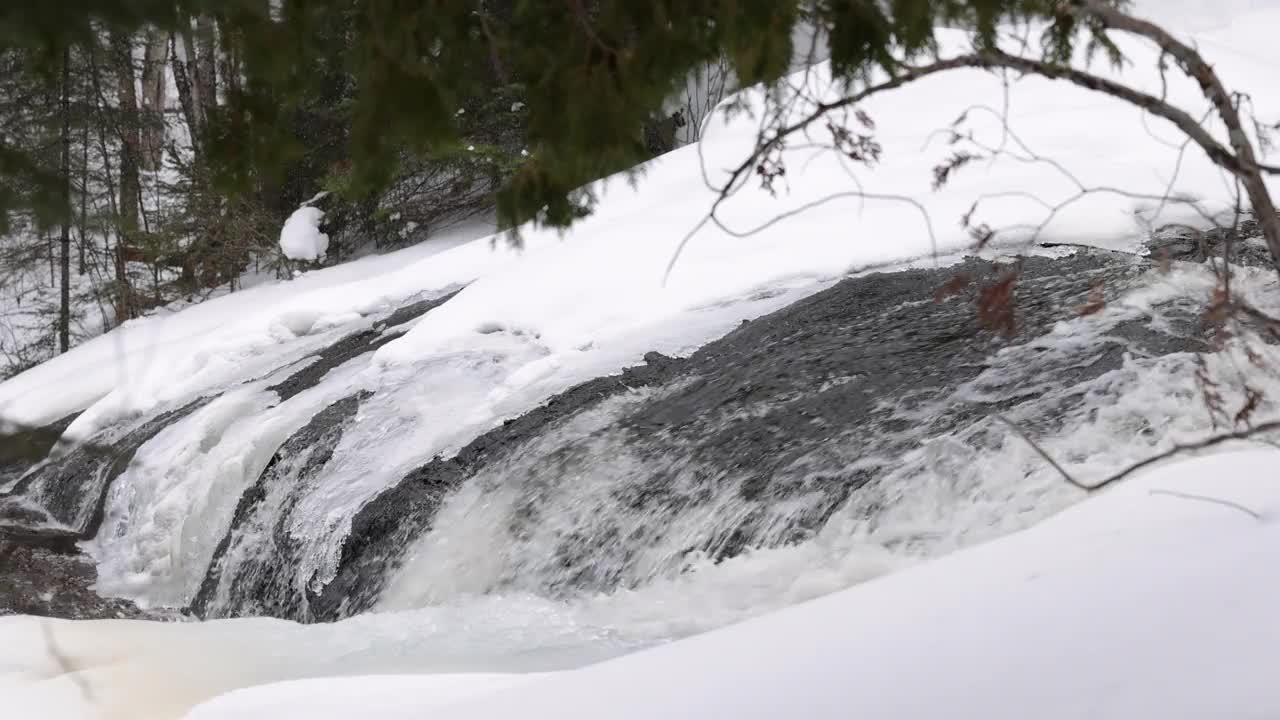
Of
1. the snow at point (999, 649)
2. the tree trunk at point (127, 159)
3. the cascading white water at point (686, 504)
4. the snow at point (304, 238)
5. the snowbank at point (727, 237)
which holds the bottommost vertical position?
the cascading white water at point (686, 504)

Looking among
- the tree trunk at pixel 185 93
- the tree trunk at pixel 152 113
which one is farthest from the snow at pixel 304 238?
the tree trunk at pixel 152 113

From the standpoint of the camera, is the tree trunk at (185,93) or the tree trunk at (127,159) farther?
the tree trunk at (185,93)

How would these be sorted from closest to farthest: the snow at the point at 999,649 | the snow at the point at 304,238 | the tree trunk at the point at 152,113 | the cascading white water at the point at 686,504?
1. the snow at the point at 999,649
2. the tree trunk at the point at 152,113
3. the cascading white water at the point at 686,504
4. the snow at the point at 304,238

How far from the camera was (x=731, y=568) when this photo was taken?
387 centimetres

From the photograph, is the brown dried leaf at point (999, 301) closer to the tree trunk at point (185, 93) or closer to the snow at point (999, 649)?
the snow at point (999, 649)

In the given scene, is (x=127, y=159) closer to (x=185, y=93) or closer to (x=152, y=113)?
(x=152, y=113)

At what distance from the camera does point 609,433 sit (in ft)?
15.8

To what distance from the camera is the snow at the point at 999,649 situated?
2023 millimetres

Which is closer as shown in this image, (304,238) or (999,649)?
(999,649)

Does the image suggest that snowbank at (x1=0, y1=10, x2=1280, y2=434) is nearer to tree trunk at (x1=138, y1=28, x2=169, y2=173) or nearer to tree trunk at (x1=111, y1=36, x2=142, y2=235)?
tree trunk at (x1=138, y1=28, x2=169, y2=173)

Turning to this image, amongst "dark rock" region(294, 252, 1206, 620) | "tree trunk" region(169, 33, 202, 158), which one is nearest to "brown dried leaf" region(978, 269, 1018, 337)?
"dark rock" region(294, 252, 1206, 620)

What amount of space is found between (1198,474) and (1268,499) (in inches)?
12.9

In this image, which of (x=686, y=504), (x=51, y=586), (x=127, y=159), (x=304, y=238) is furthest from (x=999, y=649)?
(x=304, y=238)

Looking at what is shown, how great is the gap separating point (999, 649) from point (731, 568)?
169 cm
